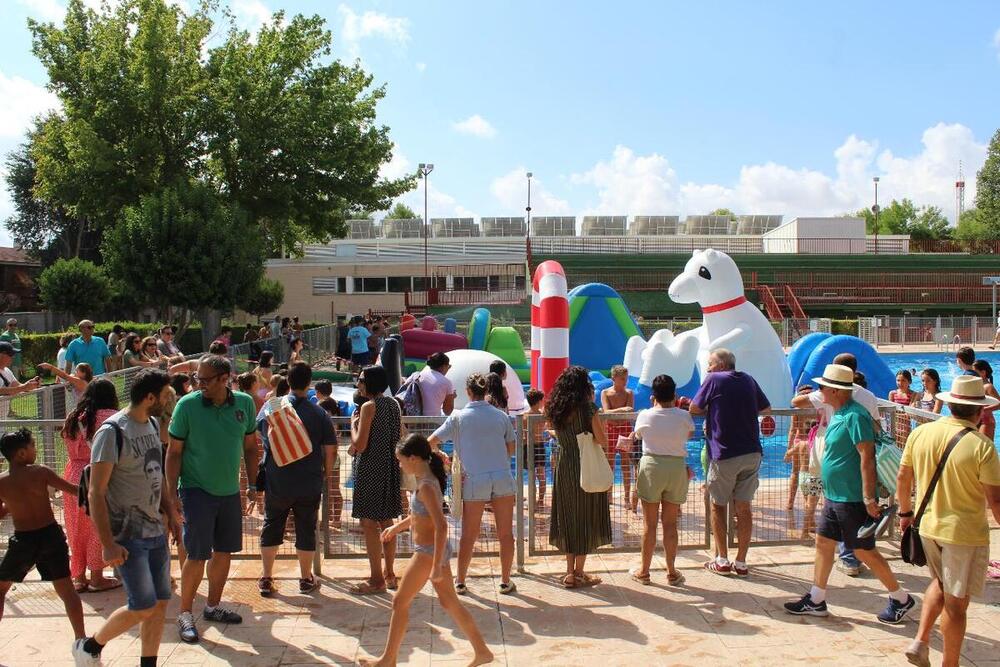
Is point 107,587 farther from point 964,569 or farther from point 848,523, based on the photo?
point 964,569

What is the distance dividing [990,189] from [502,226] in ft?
106

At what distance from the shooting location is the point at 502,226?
53.0 m

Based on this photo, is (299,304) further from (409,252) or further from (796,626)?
(796,626)

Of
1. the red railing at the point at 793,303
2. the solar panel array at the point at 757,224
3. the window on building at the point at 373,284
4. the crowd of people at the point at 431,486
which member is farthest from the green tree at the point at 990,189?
the crowd of people at the point at 431,486

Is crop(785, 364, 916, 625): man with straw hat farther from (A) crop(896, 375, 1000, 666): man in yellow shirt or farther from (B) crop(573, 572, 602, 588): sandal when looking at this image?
(B) crop(573, 572, 602, 588): sandal

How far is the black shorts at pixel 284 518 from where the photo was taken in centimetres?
554

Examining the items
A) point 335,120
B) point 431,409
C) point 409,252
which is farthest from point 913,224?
point 431,409

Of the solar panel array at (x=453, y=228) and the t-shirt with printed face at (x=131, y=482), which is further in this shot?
the solar panel array at (x=453, y=228)

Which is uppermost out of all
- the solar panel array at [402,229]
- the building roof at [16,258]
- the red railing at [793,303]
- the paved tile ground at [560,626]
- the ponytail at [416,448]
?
the solar panel array at [402,229]

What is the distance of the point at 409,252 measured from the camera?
4906 centimetres

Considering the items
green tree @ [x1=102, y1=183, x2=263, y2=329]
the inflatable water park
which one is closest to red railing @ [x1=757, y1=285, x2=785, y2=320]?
green tree @ [x1=102, y1=183, x2=263, y2=329]

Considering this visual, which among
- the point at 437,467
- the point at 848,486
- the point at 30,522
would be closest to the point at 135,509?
the point at 30,522

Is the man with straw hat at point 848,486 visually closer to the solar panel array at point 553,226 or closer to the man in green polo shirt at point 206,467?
the man in green polo shirt at point 206,467

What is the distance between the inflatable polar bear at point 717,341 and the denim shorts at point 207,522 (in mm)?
7725
